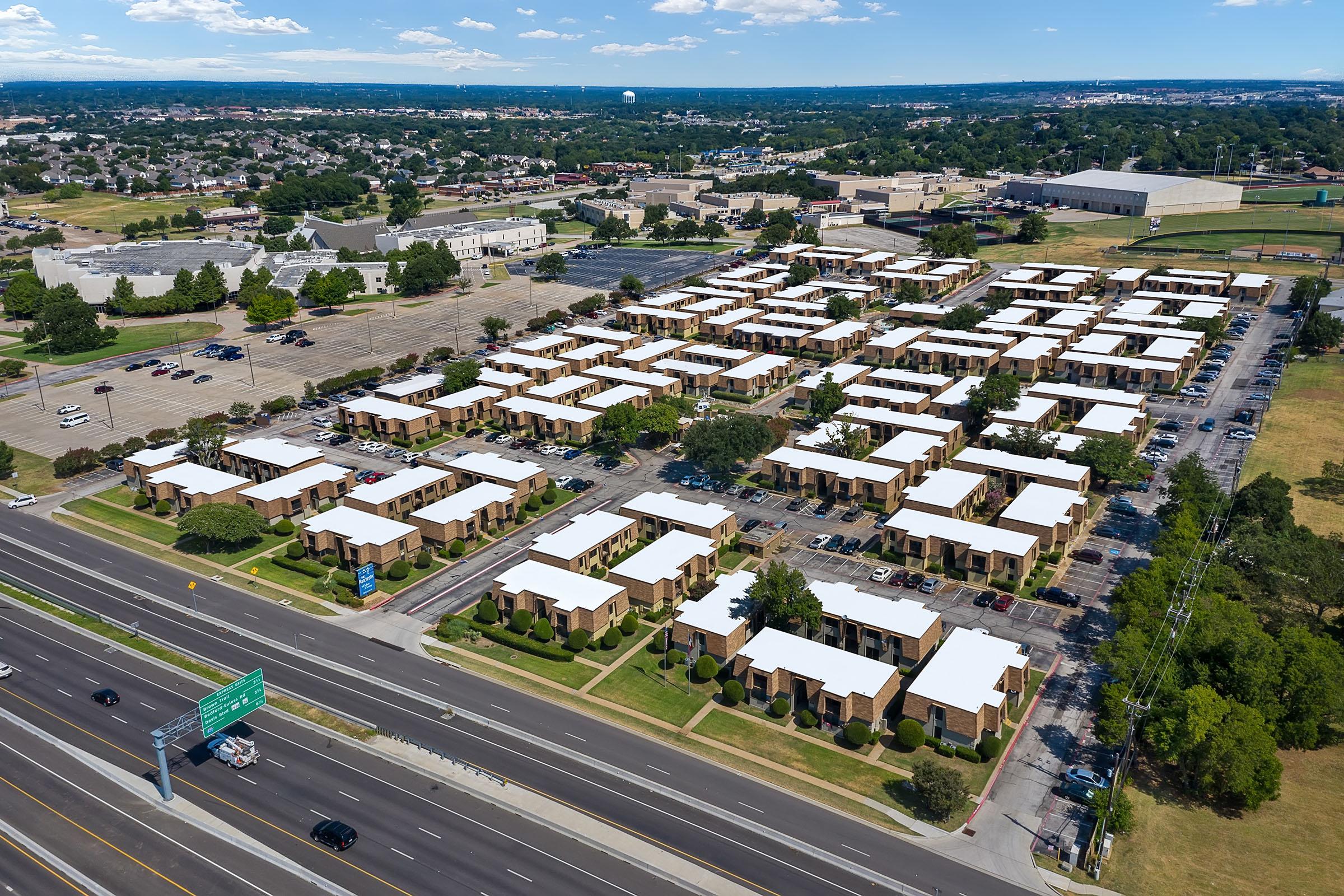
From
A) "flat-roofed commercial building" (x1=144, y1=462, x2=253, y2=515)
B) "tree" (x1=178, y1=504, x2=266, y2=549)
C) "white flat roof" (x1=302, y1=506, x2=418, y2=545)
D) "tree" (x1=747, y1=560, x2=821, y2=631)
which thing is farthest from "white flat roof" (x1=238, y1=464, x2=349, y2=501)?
"tree" (x1=747, y1=560, x2=821, y2=631)

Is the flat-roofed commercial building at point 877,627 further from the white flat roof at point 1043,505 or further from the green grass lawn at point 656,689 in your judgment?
the white flat roof at point 1043,505

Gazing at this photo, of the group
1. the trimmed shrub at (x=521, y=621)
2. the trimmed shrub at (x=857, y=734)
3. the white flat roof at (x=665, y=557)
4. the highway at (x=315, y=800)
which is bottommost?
the highway at (x=315, y=800)

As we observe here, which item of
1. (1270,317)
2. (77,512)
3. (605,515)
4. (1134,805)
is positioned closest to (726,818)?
(1134,805)

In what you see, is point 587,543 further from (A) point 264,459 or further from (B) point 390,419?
(B) point 390,419

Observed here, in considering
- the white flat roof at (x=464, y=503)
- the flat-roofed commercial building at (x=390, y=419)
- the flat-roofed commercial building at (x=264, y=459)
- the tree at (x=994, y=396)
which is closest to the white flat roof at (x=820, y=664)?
the white flat roof at (x=464, y=503)

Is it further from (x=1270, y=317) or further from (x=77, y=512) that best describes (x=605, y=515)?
(x=1270, y=317)

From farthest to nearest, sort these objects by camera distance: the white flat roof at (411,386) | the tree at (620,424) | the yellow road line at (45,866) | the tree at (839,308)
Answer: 1. the tree at (839,308)
2. the white flat roof at (411,386)
3. the tree at (620,424)
4. the yellow road line at (45,866)
